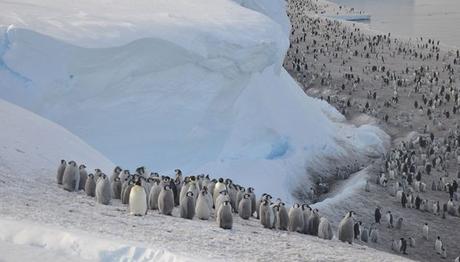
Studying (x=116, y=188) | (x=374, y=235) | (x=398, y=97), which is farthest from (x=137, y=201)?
(x=398, y=97)

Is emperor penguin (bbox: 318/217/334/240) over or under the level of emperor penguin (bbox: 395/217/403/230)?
under

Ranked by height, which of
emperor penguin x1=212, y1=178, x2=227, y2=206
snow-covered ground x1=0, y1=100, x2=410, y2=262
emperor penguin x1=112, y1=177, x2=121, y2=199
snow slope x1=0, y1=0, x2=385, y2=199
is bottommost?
snow-covered ground x1=0, y1=100, x2=410, y2=262

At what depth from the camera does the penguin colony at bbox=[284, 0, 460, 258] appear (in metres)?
20.8

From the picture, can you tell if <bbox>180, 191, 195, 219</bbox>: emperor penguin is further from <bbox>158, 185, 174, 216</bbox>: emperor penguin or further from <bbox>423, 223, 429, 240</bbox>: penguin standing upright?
<bbox>423, 223, 429, 240</bbox>: penguin standing upright

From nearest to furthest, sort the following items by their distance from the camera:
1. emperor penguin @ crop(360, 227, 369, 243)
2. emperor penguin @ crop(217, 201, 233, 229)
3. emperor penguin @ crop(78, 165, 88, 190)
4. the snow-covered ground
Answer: the snow-covered ground, emperor penguin @ crop(217, 201, 233, 229), emperor penguin @ crop(78, 165, 88, 190), emperor penguin @ crop(360, 227, 369, 243)

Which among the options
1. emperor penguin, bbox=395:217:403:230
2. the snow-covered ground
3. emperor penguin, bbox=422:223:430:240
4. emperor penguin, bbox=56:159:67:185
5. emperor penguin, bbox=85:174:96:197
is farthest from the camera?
emperor penguin, bbox=395:217:403:230

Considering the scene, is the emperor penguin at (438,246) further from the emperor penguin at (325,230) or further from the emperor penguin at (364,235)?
the emperor penguin at (325,230)

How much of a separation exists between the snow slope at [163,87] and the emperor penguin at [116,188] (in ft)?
16.5

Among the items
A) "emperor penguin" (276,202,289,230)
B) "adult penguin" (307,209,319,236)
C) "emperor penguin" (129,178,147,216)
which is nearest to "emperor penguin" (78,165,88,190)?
"emperor penguin" (129,178,147,216)

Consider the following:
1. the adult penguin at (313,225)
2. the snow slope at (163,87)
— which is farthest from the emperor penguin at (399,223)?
the adult penguin at (313,225)

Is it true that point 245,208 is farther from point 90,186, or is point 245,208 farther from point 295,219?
point 90,186

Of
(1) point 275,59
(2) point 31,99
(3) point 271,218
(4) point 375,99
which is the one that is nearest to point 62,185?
(3) point 271,218

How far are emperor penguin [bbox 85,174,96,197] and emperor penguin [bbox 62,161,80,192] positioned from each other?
0.34 metres

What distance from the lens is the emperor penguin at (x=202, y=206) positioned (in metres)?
11.9
